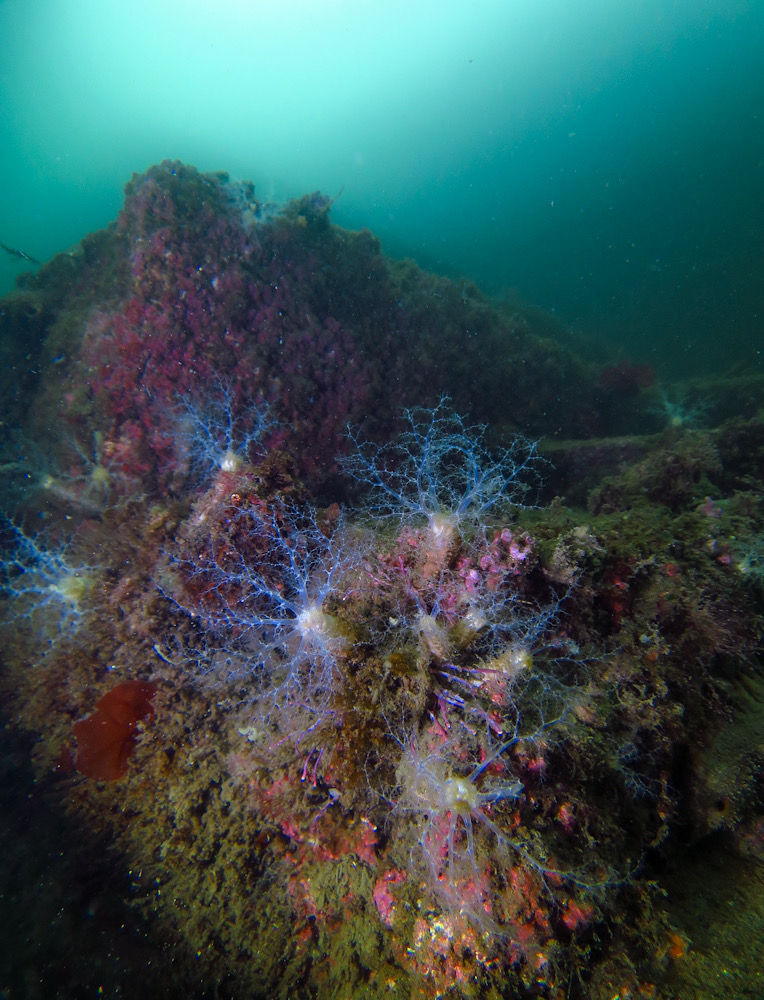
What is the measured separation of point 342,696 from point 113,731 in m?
2.40

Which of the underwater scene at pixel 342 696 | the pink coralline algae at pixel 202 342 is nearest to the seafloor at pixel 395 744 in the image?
the underwater scene at pixel 342 696

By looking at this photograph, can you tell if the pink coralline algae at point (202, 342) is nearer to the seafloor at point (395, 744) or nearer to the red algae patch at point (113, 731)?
the seafloor at point (395, 744)

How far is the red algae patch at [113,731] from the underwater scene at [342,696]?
0.03 metres

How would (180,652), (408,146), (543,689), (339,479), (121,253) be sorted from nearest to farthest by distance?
(543,689) → (180,652) → (339,479) → (121,253) → (408,146)

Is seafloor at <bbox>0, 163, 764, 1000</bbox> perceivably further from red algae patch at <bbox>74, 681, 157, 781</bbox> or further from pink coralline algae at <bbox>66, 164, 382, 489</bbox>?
pink coralline algae at <bbox>66, 164, 382, 489</bbox>

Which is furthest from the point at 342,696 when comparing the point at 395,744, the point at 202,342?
the point at 202,342

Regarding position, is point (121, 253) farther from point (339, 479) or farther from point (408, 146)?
point (408, 146)

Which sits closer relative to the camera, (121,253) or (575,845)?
(575,845)

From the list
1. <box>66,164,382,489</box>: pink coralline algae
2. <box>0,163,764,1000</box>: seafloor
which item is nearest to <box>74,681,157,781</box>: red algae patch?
<box>0,163,764,1000</box>: seafloor

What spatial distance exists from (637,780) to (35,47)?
6925 centimetres

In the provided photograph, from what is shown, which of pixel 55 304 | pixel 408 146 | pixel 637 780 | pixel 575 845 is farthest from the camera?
pixel 408 146

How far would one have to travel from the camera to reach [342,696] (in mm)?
2646

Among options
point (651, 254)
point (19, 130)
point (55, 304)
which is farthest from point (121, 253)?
point (19, 130)

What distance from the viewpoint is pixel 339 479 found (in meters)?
6.39
